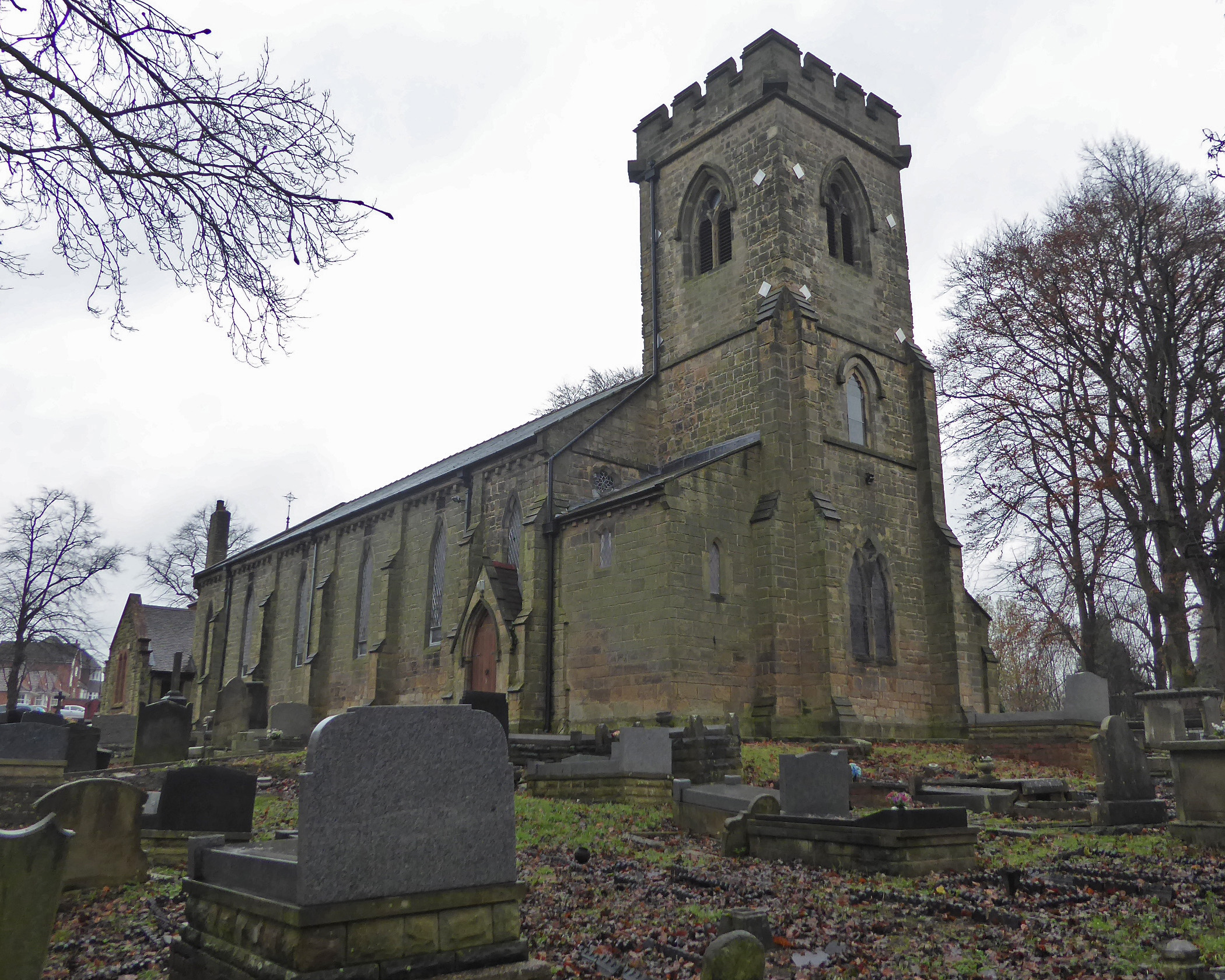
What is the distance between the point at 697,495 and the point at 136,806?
14.1 m

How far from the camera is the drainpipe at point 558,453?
74.8 ft

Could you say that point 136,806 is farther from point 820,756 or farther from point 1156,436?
point 1156,436

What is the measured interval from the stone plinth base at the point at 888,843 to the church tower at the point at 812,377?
11.3 m

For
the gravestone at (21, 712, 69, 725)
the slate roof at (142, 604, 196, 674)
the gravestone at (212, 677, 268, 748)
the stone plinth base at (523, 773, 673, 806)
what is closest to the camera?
the stone plinth base at (523, 773, 673, 806)

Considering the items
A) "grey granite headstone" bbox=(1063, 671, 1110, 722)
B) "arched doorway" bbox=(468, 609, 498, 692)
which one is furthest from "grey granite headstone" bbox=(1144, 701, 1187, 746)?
"arched doorway" bbox=(468, 609, 498, 692)

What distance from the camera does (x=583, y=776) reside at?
14.5 meters

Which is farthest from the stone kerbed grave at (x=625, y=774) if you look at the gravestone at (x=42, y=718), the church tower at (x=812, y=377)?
the gravestone at (x=42, y=718)

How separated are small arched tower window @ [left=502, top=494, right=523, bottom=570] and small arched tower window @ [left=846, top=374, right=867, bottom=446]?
8845 mm

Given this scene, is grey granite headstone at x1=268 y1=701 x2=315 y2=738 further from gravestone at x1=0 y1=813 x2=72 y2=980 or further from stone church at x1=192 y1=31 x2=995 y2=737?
gravestone at x1=0 y1=813 x2=72 y2=980

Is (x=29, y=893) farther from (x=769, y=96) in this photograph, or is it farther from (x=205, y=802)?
(x=769, y=96)

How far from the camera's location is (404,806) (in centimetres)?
513

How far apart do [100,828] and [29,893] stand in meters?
4.29

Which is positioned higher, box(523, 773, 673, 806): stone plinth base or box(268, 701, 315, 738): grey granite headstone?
box(268, 701, 315, 738): grey granite headstone

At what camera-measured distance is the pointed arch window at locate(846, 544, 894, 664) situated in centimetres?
2261
